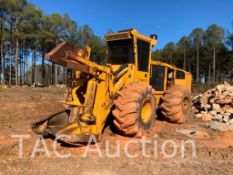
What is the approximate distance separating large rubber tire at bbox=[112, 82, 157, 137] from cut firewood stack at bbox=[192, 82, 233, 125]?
437 cm

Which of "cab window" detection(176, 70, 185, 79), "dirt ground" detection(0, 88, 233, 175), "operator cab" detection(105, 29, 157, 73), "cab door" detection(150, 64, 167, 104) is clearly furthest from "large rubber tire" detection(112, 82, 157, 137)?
"cab window" detection(176, 70, 185, 79)

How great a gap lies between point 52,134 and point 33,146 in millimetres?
525

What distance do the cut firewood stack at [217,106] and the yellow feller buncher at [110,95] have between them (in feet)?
9.09

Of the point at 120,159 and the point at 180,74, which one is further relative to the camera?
the point at 180,74

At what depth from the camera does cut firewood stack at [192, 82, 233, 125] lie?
11.0 metres

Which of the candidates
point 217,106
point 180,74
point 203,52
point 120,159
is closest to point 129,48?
point 120,159

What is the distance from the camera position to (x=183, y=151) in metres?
6.04

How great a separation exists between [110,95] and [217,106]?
6.98 metres

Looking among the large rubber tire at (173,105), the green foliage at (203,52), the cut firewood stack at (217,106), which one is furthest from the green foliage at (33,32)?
the large rubber tire at (173,105)

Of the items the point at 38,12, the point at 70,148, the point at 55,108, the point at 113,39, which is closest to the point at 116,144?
the point at 70,148

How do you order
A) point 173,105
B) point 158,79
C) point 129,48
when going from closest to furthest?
point 129,48 → point 173,105 → point 158,79

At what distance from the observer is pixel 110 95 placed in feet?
21.7

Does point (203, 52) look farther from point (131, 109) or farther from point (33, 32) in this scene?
point (131, 109)

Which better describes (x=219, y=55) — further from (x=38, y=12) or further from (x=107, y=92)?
(x=107, y=92)
